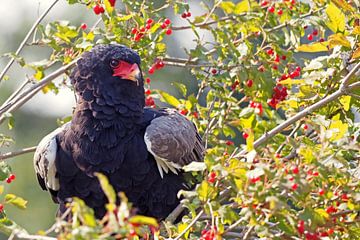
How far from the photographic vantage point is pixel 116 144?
20.0 ft

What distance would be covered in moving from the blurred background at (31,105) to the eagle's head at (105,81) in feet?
31.4

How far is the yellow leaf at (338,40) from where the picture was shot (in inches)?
191

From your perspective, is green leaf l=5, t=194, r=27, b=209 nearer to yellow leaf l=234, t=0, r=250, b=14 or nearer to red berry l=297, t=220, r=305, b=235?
red berry l=297, t=220, r=305, b=235

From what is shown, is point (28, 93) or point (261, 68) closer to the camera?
point (28, 93)

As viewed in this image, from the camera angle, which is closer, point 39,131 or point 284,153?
point 284,153

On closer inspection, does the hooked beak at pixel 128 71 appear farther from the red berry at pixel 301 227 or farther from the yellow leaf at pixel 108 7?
the red berry at pixel 301 227

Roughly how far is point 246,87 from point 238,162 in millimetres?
1183

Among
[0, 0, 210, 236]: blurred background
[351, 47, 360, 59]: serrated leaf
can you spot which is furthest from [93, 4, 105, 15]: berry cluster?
[0, 0, 210, 236]: blurred background

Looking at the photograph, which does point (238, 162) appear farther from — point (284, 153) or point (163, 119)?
point (163, 119)

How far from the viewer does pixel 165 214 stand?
6207mm

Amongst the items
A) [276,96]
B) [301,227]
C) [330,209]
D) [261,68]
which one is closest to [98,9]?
[261,68]

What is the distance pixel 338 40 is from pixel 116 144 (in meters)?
1.70

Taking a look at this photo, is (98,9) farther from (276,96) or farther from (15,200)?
(15,200)

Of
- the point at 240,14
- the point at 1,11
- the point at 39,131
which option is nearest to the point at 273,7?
the point at 240,14
